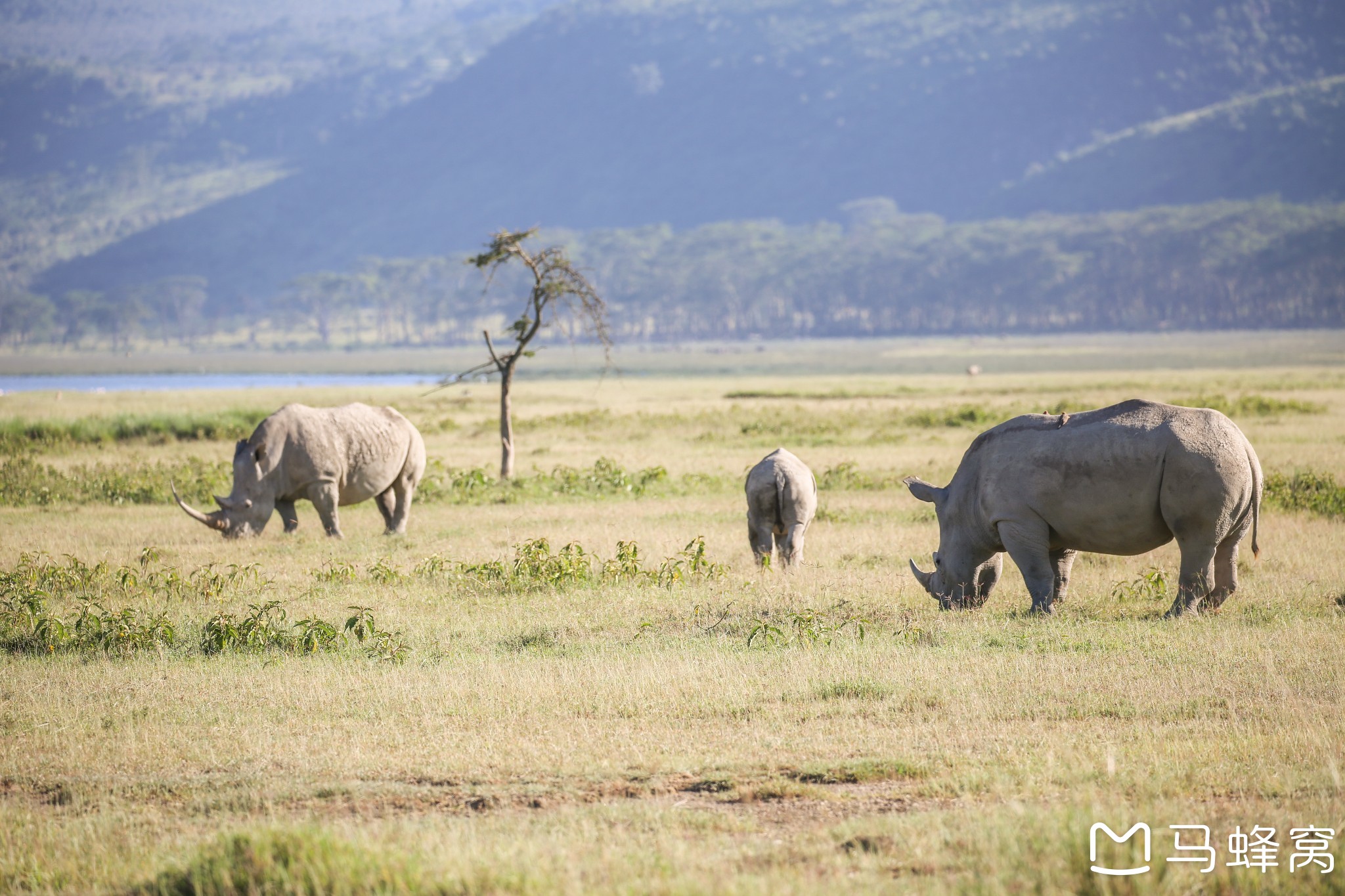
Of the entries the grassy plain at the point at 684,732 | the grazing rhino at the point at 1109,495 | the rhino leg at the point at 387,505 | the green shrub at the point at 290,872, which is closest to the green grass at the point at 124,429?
the rhino leg at the point at 387,505

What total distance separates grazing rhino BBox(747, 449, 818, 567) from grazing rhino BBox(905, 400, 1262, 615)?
2818 mm

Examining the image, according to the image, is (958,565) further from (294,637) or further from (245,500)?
(245,500)

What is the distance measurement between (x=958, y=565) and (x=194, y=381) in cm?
9587

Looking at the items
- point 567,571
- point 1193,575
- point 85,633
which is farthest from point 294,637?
point 1193,575

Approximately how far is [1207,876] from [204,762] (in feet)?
20.8

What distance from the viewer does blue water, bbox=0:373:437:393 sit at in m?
87.0

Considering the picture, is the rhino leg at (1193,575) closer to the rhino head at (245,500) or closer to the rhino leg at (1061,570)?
the rhino leg at (1061,570)

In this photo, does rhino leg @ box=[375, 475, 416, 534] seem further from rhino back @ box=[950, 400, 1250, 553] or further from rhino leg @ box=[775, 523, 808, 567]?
rhino back @ box=[950, 400, 1250, 553]

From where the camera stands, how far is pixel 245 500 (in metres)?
19.1

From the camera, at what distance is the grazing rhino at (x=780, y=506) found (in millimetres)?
15906

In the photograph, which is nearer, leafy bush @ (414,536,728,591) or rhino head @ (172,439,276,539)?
leafy bush @ (414,536,728,591)

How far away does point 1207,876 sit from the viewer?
6.23m


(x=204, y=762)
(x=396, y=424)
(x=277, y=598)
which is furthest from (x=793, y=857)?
(x=396, y=424)

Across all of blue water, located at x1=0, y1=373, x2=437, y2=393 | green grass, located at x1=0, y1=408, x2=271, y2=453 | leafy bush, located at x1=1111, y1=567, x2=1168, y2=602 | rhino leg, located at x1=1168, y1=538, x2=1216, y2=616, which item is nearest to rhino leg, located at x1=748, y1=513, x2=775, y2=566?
leafy bush, located at x1=1111, y1=567, x2=1168, y2=602
